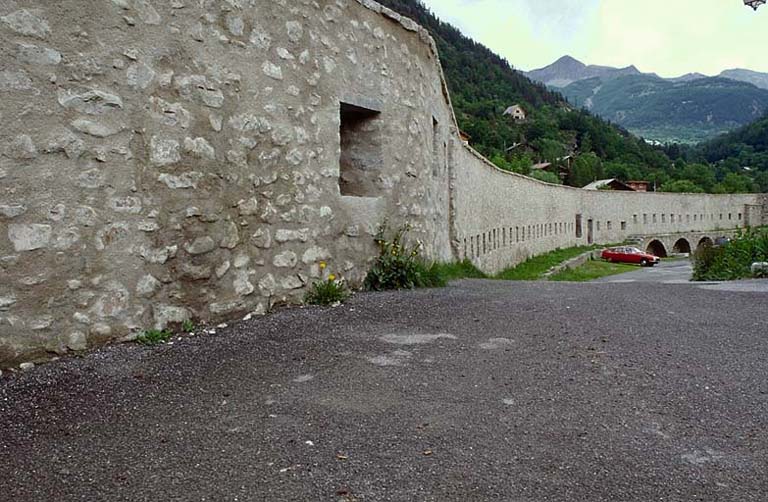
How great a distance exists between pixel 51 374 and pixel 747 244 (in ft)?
45.8

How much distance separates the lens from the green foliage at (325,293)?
18.8 feet

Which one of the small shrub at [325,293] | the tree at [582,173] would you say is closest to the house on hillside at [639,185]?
the tree at [582,173]

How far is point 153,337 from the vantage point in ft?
13.7

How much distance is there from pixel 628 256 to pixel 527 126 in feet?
191

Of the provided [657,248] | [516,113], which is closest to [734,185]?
[516,113]

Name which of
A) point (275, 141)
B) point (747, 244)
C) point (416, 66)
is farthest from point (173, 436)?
point (747, 244)

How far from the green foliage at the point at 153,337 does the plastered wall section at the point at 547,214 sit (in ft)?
24.6

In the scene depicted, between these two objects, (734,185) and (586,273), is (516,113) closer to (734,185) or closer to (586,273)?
(734,185)

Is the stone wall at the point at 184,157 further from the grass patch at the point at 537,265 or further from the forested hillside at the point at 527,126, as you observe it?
the forested hillside at the point at 527,126

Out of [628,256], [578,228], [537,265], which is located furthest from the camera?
[578,228]

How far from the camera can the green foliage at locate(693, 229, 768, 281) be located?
39.7ft

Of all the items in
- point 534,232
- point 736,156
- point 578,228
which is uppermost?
point 736,156

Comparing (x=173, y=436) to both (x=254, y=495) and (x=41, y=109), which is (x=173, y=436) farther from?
(x=41, y=109)

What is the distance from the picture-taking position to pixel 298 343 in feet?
14.5
